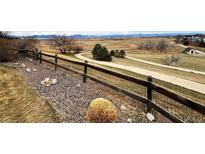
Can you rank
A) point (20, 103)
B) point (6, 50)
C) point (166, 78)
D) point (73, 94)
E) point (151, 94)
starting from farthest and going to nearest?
point (6, 50) < point (73, 94) < point (20, 103) < point (166, 78) < point (151, 94)

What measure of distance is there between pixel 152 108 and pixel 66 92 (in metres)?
1.79

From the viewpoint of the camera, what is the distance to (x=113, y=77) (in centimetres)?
535

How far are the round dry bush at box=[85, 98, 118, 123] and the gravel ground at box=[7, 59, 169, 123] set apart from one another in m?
0.13

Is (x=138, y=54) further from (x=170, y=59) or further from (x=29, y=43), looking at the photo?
(x=29, y=43)

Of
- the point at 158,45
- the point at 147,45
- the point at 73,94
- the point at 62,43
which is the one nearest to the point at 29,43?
the point at 62,43

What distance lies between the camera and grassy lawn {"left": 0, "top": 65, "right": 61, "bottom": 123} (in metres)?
4.87

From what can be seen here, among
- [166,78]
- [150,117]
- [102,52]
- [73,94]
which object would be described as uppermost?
[102,52]

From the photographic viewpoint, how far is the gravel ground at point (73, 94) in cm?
467

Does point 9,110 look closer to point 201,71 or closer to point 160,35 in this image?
point 160,35

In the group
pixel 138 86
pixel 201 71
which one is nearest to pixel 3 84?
pixel 138 86

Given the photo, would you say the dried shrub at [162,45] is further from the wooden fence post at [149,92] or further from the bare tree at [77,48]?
the bare tree at [77,48]

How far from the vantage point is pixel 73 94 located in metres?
5.48

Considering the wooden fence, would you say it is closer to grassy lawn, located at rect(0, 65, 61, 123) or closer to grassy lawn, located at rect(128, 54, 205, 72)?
grassy lawn, located at rect(128, 54, 205, 72)

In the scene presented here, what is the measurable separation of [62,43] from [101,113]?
152 centimetres
